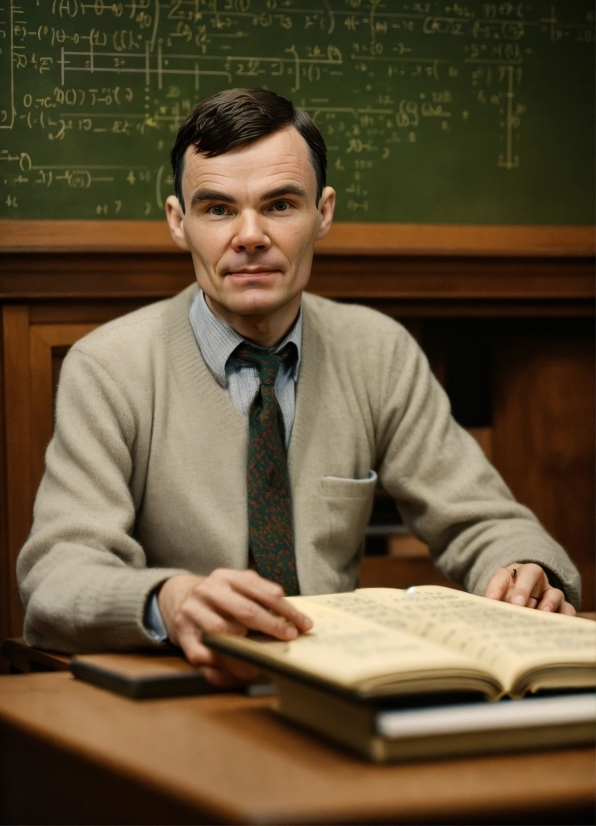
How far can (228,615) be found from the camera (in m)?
1.10

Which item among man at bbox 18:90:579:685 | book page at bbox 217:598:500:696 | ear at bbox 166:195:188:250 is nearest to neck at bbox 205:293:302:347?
man at bbox 18:90:579:685

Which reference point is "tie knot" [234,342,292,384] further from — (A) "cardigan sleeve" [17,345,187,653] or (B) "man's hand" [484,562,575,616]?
(B) "man's hand" [484,562,575,616]

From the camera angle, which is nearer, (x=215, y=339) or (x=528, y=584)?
(x=528, y=584)

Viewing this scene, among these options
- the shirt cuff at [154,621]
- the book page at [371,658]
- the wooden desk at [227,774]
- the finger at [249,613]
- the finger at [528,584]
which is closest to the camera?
the wooden desk at [227,774]

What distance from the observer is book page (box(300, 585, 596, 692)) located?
3.10ft

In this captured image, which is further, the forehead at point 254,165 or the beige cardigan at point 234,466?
the forehead at point 254,165

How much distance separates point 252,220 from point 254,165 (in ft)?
0.30

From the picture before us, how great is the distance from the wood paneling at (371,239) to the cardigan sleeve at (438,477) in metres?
0.46

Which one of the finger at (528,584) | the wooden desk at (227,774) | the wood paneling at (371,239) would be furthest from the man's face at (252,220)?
the wooden desk at (227,774)

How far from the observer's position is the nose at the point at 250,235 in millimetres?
1637

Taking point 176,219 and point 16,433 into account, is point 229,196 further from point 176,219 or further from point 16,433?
point 16,433

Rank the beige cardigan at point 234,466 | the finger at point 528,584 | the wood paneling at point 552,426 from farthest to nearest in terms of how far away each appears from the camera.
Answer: the wood paneling at point 552,426 → the beige cardigan at point 234,466 → the finger at point 528,584

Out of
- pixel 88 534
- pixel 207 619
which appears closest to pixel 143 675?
pixel 207 619

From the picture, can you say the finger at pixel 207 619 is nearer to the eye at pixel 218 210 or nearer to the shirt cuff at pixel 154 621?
the shirt cuff at pixel 154 621
